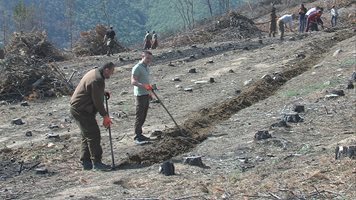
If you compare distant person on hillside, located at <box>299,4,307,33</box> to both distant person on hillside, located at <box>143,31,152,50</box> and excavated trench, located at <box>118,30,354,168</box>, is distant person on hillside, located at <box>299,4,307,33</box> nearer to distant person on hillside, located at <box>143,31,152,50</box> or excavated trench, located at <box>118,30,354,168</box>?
distant person on hillside, located at <box>143,31,152,50</box>

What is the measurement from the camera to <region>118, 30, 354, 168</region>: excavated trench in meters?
10.1

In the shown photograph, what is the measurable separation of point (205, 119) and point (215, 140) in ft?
6.79

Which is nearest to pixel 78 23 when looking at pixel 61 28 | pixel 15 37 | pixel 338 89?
pixel 61 28

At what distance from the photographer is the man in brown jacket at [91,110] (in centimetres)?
937

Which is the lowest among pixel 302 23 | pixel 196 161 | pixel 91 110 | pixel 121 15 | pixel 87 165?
pixel 121 15

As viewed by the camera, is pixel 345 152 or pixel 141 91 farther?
pixel 141 91

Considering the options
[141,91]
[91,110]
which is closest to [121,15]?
[141,91]

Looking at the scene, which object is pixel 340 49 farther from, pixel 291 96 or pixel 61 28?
pixel 61 28

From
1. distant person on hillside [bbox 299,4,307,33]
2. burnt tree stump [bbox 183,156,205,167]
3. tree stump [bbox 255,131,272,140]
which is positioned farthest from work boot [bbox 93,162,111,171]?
distant person on hillside [bbox 299,4,307,33]

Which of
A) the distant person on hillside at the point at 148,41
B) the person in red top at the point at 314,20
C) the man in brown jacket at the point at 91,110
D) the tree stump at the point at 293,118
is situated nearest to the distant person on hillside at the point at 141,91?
the man in brown jacket at the point at 91,110

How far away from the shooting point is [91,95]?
31.0ft

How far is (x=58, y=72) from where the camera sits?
20.1 m

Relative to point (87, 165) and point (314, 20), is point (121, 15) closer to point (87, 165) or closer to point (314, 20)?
point (314, 20)

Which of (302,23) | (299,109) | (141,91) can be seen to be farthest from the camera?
(302,23)
